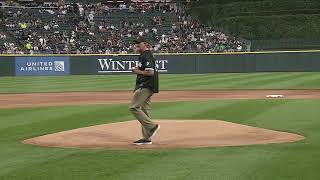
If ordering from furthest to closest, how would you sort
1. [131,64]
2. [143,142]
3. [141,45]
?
[131,64] < [143,142] < [141,45]

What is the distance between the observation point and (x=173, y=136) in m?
11.4

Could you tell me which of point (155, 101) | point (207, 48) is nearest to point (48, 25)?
point (207, 48)

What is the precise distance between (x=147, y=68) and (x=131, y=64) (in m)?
30.4

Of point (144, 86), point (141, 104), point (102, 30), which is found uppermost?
point (102, 30)

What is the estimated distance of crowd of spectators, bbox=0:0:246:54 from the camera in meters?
44.8

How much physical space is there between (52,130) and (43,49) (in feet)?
104

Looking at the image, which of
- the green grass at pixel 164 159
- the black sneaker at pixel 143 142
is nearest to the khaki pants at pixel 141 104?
the black sneaker at pixel 143 142

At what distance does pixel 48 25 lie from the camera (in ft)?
158

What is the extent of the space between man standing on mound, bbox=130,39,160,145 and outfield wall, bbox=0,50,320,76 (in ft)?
98.2

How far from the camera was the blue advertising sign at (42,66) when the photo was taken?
1617 inches

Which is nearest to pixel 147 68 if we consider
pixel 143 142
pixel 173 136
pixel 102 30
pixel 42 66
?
pixel 143 142

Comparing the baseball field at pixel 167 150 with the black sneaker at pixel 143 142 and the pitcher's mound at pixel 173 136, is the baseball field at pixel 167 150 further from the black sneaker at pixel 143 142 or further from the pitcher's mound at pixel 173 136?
the black sneaker at pixel 143 142

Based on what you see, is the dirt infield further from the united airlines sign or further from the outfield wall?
the united airlines sign

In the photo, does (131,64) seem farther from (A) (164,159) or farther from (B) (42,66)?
(A) (164,159)
